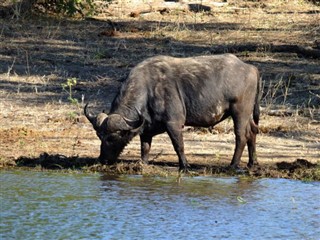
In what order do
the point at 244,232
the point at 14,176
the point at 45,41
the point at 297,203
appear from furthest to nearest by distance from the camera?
the point at 45,41
the point at 14,176
the point at 297,203
the point at 244,232

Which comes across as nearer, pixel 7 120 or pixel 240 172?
pixel 240 172

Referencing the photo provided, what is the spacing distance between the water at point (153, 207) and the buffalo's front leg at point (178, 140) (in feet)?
1.17

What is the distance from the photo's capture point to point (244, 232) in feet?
30.2

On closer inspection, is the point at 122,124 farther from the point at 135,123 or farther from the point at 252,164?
the point at 252,164

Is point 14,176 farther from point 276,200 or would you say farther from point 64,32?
point 64,32

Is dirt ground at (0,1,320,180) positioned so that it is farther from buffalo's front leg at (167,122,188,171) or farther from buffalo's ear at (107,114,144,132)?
buffalo's ear at (107,114,144,132)

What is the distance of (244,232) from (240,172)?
9.24ft

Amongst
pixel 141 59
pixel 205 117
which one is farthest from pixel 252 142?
pixel 141 59

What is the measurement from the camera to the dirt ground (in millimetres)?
12703

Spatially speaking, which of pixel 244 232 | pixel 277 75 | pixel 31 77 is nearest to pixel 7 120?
pixel 31 77

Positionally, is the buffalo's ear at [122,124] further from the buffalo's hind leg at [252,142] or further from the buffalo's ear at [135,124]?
the buffalo's hind leg at [252,142]

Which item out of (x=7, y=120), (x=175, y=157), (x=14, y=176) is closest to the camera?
(x=14, y=176)

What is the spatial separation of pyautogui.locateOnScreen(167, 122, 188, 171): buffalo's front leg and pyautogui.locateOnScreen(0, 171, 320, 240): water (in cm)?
36

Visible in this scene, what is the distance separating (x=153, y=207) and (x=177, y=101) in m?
2.03
